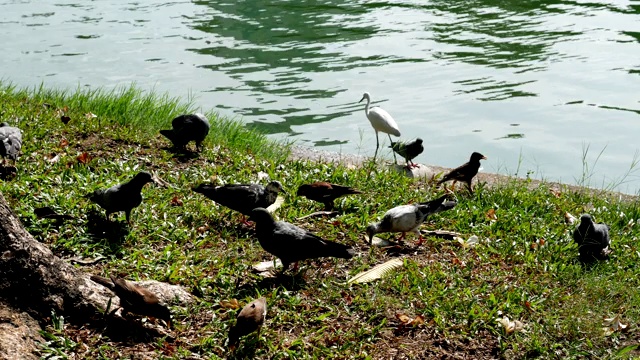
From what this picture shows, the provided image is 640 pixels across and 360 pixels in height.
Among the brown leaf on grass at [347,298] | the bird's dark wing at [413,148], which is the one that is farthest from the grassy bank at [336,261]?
the bird's dark wing at [413,148]

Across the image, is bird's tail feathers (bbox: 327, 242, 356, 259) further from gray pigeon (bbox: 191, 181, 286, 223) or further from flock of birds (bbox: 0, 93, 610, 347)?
gray pigeon (bbox: 191, 181, 286, 223)

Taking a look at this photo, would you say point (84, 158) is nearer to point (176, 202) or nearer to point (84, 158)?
point (84, 158)

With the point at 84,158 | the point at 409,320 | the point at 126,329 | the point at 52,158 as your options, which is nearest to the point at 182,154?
the point at 84,158

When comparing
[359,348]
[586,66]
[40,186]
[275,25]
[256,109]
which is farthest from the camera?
[275,25]

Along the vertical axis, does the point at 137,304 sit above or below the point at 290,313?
above

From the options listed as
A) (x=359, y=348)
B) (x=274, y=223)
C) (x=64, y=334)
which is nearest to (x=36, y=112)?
(x=274, y=223)

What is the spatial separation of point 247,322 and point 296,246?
46.6 inches

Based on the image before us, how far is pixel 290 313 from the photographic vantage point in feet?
19.7

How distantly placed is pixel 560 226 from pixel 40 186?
534 cm

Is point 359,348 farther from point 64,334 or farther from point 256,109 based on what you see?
point 256,109

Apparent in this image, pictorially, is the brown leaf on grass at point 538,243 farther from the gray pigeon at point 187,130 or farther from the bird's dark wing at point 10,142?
the bird's dark wing at point 10,142

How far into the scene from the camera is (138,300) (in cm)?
536

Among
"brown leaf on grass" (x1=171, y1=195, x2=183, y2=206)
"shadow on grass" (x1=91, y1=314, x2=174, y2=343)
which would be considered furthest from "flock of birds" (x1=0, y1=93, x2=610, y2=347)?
"brown leaf on grass" (x1=171, y1=195, x2=183, y2=206)

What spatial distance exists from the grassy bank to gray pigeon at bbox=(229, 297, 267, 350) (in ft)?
0.49
